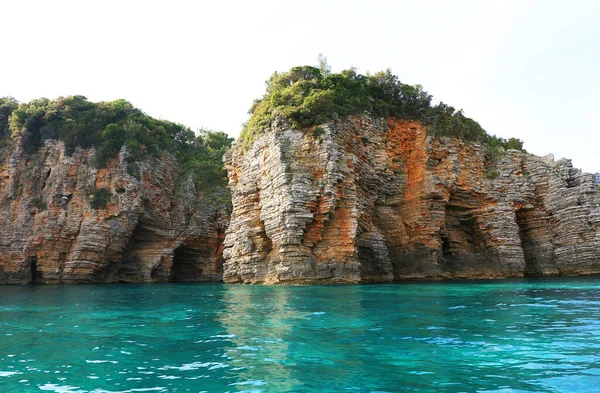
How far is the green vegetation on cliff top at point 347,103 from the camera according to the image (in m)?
31.3

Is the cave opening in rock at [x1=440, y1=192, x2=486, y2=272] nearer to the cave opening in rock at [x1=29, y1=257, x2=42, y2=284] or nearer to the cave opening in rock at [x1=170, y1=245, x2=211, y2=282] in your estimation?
the cave opening in rock at [x1=170, y1=245, x2=211, y2=282]

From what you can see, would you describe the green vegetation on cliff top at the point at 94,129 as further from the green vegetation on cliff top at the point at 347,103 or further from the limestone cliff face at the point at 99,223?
the green vegetation on cliff top at the point at 347,103

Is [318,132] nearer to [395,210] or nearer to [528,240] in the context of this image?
[395,210]

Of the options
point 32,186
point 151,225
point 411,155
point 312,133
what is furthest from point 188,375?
point 32,186

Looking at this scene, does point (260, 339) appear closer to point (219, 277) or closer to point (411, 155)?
point (411, 155)

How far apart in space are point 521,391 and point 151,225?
41.7 metres

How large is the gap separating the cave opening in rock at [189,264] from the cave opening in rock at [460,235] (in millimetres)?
24971

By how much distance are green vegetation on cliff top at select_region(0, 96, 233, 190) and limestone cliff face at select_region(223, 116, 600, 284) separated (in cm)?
1239

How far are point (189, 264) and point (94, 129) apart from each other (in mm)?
17937

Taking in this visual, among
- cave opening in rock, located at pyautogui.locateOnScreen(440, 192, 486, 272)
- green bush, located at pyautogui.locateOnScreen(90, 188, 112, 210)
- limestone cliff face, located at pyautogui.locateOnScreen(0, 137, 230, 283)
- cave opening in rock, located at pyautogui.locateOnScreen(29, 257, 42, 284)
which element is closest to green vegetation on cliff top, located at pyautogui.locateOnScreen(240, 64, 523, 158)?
cave opening in rock, located at pyautogui.locateOnScreen(440, 192, 486, 272)

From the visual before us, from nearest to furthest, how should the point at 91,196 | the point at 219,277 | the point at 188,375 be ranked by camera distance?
the point at 188,375
the point at 91,196
the point at 219,277

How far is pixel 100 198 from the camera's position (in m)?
40.3

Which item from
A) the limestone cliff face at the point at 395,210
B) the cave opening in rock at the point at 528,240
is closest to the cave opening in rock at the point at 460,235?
the limestone cliff face at the point at 395,210

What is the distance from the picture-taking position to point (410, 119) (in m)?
37.7
